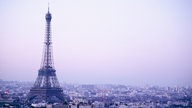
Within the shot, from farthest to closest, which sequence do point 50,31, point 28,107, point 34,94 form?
point 34,94, point 50,31, point 28,107

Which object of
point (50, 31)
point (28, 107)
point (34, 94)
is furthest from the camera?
point (34, 94)

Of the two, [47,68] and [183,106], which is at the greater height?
[47,68]

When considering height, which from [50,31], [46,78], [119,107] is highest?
[50,31]

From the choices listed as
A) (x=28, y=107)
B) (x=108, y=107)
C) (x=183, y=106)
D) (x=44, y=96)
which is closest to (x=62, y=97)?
(x=44, y=96)

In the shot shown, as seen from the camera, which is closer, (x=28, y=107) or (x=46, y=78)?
→ (x=28, y=107)

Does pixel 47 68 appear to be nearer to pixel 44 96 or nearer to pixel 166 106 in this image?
pixel 44 96

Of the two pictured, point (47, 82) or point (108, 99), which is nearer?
point (47, 82)

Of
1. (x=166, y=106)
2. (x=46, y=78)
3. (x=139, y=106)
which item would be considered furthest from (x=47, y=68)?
(x=166, y=106)
